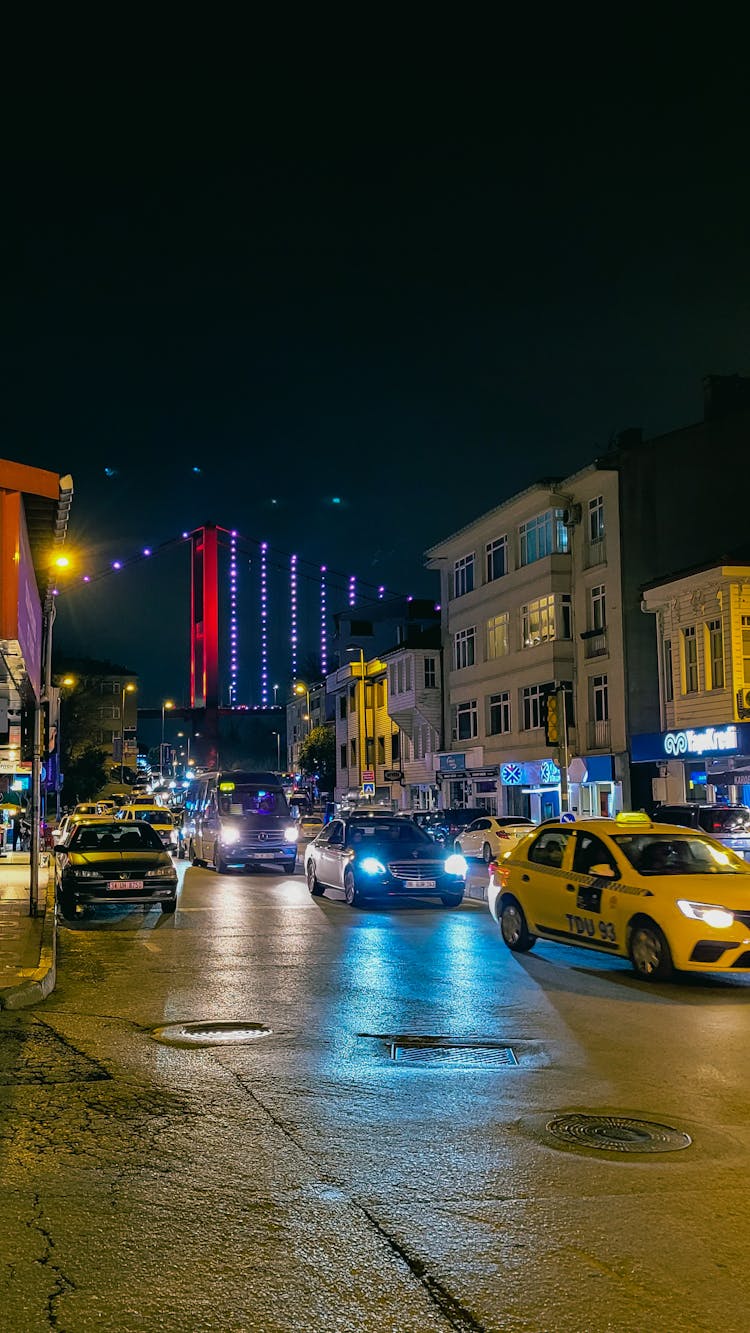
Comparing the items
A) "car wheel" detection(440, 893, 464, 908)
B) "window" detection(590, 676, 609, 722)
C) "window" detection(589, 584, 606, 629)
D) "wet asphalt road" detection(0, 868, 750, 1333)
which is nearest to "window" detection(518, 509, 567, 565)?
"window" detection(589, 584, 606, 629)

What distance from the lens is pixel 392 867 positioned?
20969 millimetres

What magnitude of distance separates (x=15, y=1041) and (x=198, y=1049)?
1.40m

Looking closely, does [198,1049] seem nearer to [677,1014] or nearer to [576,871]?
[677,1014]

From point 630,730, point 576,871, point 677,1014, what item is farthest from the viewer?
point 630,730

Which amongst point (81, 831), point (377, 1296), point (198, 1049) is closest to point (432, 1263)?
point (377, 1296)

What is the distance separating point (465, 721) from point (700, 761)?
2051 centimetres

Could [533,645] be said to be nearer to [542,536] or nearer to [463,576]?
[542,536]

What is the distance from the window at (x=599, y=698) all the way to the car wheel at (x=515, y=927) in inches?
1196

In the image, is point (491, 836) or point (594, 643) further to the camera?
point (594, 643)

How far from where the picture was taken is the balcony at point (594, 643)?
147 feet

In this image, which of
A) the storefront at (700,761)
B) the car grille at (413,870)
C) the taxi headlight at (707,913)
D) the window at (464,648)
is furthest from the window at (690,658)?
the taxi headlight at (707,913)

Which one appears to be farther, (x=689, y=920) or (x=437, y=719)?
(x=437, y=719)

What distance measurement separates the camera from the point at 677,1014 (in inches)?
423

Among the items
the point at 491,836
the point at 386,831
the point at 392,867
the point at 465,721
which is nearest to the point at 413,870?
the point at 392,867
